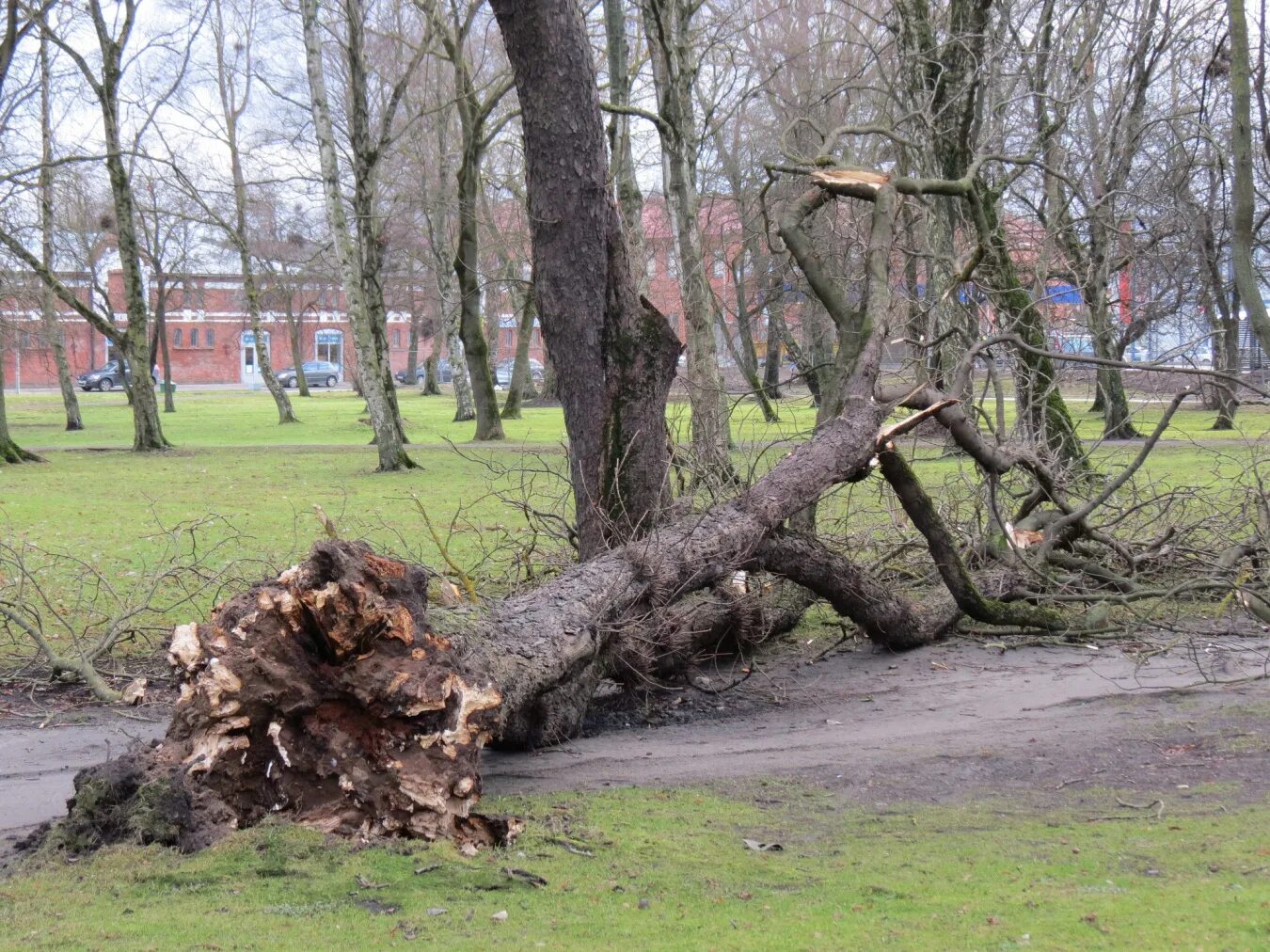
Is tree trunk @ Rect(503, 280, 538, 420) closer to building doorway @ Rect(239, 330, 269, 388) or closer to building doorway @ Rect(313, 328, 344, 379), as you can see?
building doorway @ Rect(239, 330, 269, 388)

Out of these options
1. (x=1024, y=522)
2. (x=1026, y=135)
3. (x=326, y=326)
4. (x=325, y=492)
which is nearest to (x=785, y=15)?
→ (x=1026, y=135)

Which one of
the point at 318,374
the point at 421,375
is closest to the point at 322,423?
the point at 318,374

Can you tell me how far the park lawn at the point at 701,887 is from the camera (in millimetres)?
3648

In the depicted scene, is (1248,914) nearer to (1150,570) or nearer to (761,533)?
(761,533)

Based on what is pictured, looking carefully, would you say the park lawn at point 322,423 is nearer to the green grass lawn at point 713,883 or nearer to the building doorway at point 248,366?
the green grass lawn at point 713,883

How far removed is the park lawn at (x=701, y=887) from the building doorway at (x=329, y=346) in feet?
264

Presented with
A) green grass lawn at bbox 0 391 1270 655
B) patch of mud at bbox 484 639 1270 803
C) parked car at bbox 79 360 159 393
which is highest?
parked car at bbox 79 360 159 393

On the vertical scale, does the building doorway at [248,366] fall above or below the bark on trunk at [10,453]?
above

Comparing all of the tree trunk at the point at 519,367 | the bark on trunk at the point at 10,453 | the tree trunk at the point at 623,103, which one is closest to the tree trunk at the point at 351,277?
the tree trunk at the point at 623,103

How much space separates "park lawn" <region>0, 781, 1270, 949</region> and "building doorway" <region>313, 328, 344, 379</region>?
8055cm

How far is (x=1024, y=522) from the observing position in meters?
9.40

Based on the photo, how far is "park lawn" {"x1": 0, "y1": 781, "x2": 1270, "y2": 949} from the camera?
3.65 metres

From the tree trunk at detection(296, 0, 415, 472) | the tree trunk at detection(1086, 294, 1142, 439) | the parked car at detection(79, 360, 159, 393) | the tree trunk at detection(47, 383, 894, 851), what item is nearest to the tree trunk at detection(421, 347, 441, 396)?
the parked car at detection(79, 360, 159, 393)

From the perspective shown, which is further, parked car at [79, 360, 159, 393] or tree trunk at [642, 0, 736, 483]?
parked car at [79, 360, 159, 393]
